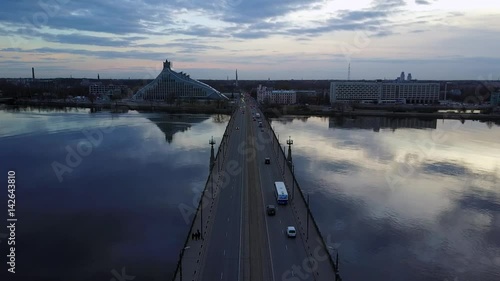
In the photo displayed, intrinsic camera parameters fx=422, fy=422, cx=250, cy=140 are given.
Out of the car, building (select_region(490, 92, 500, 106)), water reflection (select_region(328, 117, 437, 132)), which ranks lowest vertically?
water reflection (select_region(328, 117, 437, 132))

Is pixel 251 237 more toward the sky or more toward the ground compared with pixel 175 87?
more toward the ground

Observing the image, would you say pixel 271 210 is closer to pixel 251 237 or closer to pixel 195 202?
pixel 251 237

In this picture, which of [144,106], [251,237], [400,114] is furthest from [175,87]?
[251,237]

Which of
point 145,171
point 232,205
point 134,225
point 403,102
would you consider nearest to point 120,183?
point 145,171

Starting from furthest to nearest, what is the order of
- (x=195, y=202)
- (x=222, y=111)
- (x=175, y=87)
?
(x=175, y=87)
(x=222, y=111)
(x=195, y=202)

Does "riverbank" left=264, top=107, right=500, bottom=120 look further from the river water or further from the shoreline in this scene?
the river water

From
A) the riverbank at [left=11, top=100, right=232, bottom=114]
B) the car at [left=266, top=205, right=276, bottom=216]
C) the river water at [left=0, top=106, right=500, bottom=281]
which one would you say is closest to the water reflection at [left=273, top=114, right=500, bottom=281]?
the river water at [left=0, top=106, right=500, bottom=281]
